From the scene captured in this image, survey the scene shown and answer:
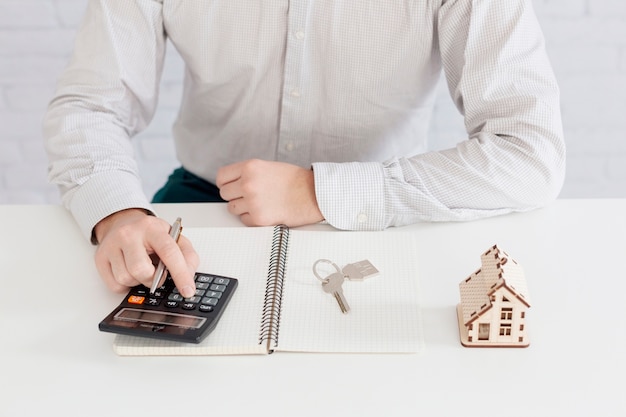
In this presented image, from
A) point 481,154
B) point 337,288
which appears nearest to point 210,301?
point 337,288

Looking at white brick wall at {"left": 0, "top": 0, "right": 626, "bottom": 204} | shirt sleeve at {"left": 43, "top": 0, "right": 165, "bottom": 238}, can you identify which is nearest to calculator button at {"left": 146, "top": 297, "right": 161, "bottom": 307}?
shirt sleeve at {"left": 43, "top": 0, "right": 165, "bottom": 238}

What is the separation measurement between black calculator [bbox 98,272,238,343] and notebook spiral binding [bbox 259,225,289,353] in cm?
4

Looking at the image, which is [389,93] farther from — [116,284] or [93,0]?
[116,284]

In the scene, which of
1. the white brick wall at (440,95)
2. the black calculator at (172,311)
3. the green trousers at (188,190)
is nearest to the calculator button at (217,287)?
the black calculator at (172,311)

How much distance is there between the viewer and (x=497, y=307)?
2.45 feet

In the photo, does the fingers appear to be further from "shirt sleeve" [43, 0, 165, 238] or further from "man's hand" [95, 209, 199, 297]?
"shirt sleeve" [43, 0, 165, 238]

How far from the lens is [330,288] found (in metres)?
0.84

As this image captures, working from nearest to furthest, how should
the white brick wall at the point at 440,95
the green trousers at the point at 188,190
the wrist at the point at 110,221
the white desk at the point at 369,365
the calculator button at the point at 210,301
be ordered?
1. the white desk at the point at 369,365
2. the calculator button at the point at 210,301
3. the wrist at the point at 110,221
4. the green trousers at the point at 188,190
5. the white brick wall at the point at 440,95

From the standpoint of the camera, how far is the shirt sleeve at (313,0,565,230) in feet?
3.23

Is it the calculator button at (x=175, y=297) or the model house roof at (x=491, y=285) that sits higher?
the model house roof at (x=491, y=285)

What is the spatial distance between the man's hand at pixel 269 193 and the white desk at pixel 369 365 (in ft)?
0.54

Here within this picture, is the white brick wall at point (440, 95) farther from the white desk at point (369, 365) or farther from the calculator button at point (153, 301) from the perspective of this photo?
the calculator button at point (153, 301)

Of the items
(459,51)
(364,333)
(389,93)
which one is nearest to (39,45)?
(389,93)

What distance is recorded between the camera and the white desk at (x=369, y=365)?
0.70 metres
